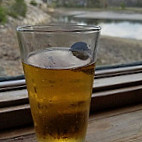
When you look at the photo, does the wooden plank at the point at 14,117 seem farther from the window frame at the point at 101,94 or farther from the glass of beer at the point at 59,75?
the glass of beer at the point at 59,75

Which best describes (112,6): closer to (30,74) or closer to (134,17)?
(134,17)

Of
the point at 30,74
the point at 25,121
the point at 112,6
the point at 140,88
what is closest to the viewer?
the point at 30,74

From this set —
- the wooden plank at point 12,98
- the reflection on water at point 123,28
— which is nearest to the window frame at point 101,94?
the wooden plank at point 12,98

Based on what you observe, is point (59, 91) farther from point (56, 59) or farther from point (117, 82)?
point (117, 82)

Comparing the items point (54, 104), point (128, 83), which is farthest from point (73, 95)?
point (128, 83)

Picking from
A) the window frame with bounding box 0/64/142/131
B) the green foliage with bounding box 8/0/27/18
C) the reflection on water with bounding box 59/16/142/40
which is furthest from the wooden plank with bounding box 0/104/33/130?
the reflection on water with bounding box 59/16/142/40

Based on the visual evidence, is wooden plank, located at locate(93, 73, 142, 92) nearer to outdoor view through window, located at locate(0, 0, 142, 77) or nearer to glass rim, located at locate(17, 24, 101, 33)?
outdoor view through window, located at locate(0, 0, 142, 77)

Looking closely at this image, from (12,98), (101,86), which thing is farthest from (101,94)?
(12,98)
